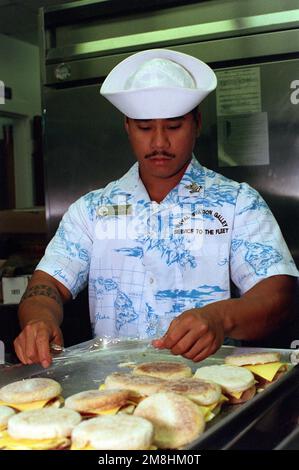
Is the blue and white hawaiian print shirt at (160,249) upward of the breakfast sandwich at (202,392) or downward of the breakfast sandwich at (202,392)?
upward

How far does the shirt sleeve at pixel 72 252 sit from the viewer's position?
1826 mm

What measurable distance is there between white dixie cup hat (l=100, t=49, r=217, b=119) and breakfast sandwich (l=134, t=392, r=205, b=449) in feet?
2.99

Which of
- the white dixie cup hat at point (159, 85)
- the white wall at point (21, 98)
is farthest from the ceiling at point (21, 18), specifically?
the white dixie cup hat at point (159, 85)

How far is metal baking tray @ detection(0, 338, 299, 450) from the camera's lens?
999mm

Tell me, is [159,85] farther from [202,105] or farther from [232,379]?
[232,379]

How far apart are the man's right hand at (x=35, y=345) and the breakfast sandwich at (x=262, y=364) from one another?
0.38 metres

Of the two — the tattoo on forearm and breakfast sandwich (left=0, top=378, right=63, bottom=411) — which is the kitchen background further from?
breakfast sandwich (left=0, top=378, right=63, bottom=411)

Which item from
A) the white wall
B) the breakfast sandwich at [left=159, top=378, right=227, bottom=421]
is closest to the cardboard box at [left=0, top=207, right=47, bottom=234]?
the white wall

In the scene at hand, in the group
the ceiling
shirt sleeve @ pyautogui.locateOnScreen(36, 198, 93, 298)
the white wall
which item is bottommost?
shirt sleeve @ pyautogui.locateOnScreen(36, 198, 93, 298)

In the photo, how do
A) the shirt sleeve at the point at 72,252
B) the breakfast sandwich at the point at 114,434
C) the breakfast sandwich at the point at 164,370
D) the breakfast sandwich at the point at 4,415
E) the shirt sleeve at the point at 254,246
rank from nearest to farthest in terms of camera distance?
the breakfast sandwich at the point at 114,434
the breakfast sandwich at the point at 4,415
the breakfast sandwich at the point at 164,370
the shirt sleeve at the point at 254,246
the shirt sleeve at the point at 72,252

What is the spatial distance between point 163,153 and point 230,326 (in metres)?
0.56

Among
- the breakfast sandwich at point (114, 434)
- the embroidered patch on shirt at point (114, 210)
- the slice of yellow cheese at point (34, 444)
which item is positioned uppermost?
the embroidered patch on shirt at point (114, 210)

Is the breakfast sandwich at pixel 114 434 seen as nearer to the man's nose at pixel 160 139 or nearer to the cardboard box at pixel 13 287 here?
the man's nose at pixel 160 139

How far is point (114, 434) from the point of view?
84cm
